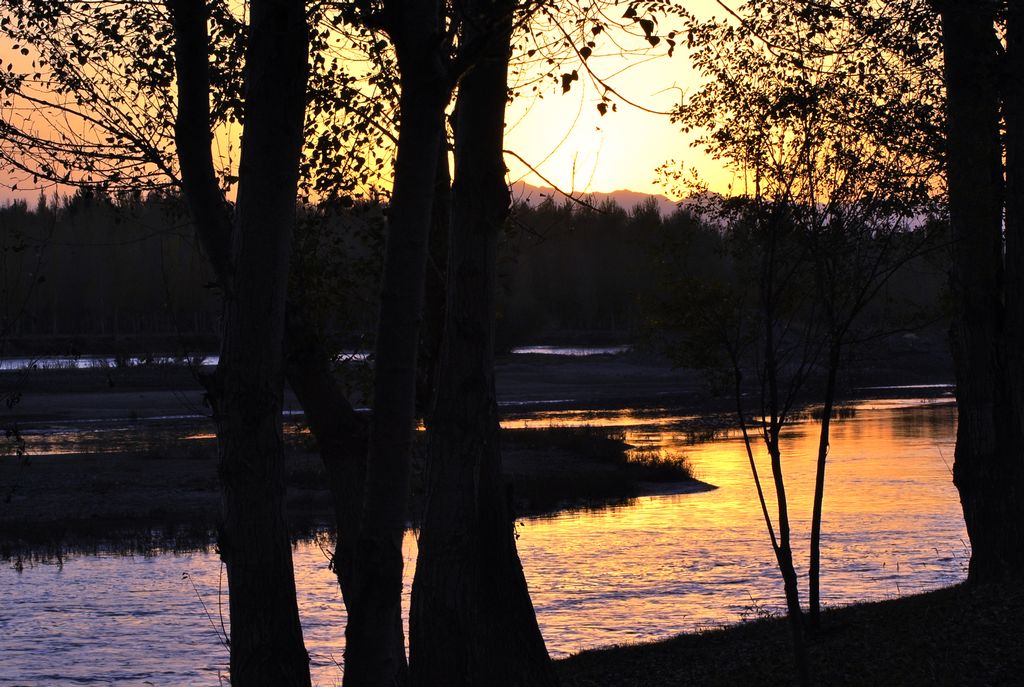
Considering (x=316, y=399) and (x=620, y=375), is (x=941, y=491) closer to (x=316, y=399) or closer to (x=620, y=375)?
(x=316, y=399)

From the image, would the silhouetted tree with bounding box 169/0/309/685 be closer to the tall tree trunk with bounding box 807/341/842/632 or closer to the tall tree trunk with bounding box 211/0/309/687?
the tall tree trunk with bounding box 211/0/309/687

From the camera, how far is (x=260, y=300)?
191 inches

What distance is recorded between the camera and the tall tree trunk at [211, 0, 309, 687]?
15.9 ft

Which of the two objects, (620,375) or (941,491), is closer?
(941,491)

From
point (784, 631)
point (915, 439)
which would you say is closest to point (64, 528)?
point (784, 631)

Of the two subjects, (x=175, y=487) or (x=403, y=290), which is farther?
(x=175, y=487)

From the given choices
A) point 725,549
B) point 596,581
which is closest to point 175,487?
point 596,581

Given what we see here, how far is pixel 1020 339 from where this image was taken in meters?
13.2

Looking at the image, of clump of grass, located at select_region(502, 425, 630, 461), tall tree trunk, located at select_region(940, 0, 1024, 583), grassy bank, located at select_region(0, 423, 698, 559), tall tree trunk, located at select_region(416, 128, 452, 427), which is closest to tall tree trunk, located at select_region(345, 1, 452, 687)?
tall tree trunk, located at select_region(416, 128, 452, 427)

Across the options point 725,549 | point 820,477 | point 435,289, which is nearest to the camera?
point 435,289

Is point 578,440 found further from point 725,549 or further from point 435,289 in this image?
point 435,289

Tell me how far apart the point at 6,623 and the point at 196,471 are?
15.0 metres

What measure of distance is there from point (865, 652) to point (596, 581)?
8605 millimetres

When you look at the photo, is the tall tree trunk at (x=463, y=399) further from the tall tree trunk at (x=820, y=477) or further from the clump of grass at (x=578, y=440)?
the clump of grass at (x=578, y=440)
